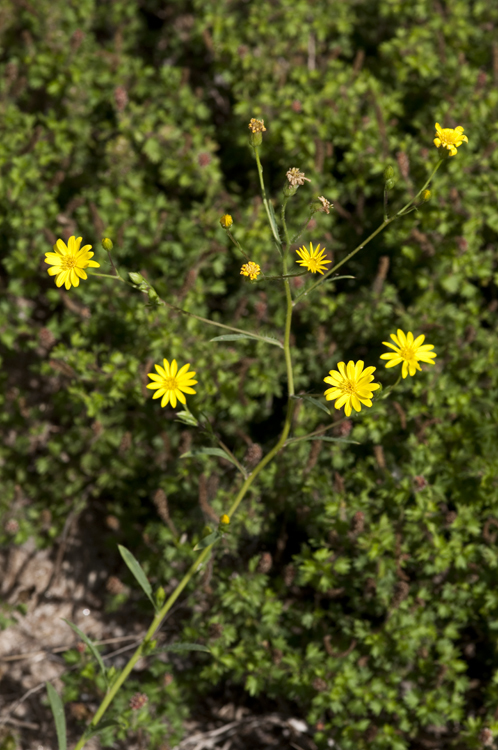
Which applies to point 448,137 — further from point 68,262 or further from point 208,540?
point 208,540

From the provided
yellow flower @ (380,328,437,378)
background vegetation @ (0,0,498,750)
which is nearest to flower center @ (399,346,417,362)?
yellow flower @ (380,328,437,378)

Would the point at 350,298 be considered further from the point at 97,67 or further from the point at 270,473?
the point at 97,67

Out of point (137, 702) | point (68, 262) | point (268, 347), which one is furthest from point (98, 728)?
point (268, 347)

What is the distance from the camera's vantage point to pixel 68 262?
233 cm

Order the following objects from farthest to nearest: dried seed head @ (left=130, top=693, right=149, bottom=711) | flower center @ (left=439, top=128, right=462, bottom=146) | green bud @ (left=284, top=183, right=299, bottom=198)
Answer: dried seed head @ (left=130, top=693, right=149, bottom=711)
flower center @ (left=439, top=128, right=462, bottom=146)
green bud @ (left=284, top=183, right=299, bottom=198)

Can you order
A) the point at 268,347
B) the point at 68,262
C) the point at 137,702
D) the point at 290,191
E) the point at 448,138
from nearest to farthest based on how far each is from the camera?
1. the point at 290,191
2. the point at 448,138
3. the point at 68,262
4. the point at 137,702
5. the point at 268,347

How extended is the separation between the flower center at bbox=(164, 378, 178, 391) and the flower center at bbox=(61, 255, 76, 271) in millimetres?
538

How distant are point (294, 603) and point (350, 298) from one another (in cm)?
171

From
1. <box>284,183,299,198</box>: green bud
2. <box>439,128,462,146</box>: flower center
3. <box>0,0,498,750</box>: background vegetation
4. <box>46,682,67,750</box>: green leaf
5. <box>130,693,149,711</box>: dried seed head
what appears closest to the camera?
<box>284,183,299,198</box>: green bud

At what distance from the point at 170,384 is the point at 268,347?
4.18 feet

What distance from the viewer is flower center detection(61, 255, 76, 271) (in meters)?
2.31

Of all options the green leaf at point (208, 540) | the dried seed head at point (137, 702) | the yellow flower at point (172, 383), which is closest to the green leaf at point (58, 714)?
the dried seed head at point (137, 702)

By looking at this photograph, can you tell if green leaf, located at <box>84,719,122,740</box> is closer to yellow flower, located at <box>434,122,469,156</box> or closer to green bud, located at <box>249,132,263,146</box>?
green bud, located at <box>249,132,263,146</box>

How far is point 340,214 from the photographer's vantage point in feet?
12.5
